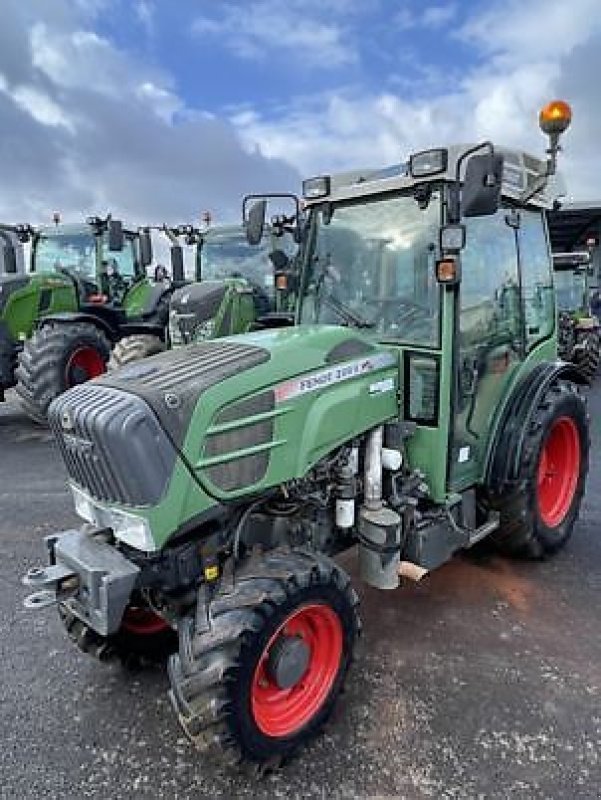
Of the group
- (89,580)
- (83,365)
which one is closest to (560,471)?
(89,580)

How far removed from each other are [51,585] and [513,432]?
2.32 metres

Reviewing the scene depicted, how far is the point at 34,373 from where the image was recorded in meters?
6.55

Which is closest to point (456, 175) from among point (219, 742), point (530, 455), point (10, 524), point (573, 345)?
point (530, 455)

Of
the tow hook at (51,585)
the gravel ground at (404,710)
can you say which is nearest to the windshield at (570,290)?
the gravel ground at (404,710)

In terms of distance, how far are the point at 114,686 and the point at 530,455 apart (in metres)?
2.28

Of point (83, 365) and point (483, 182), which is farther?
point (83, 365)

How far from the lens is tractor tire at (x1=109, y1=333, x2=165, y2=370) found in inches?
282

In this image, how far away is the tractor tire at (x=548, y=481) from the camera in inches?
131

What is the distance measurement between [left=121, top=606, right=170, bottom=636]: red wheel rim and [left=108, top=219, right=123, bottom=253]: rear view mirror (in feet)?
19.3

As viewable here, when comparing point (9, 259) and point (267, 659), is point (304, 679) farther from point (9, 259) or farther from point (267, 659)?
point (9, 259)

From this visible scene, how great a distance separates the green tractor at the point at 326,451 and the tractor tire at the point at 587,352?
20.6 feet

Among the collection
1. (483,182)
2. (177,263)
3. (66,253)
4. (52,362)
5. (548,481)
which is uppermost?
(66,253)

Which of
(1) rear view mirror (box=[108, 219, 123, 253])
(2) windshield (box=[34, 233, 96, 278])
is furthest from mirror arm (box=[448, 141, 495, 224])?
(2) windshield (box=[34, 233, 96, 278])

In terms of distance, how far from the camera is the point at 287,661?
2.22 metres
